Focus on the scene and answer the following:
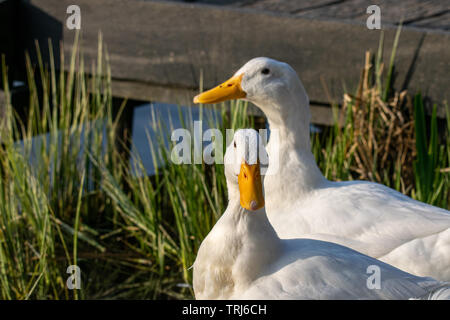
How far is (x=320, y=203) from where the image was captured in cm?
301

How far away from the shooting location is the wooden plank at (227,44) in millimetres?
4020

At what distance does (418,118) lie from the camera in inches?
141

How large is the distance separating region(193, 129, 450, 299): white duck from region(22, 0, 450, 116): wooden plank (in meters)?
1.95

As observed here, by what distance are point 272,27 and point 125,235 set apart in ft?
5.37

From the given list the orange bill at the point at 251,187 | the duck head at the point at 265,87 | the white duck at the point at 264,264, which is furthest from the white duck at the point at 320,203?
the orange bill at the point at 251,187

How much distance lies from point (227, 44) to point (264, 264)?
2.37 meters

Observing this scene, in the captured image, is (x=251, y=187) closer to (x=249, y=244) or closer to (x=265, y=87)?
(x=249, y=244)

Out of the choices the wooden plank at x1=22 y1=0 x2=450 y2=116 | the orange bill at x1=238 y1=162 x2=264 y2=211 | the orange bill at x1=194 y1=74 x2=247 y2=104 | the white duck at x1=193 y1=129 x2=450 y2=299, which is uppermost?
the wooden plank at x1=22 y1=0 x2=450 y2=116

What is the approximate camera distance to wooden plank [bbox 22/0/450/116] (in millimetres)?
4020

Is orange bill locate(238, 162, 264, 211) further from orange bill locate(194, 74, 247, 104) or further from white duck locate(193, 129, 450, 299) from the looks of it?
orange bill locate(194, 74, 247, 104)

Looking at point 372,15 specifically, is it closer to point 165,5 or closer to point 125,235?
point 165,5

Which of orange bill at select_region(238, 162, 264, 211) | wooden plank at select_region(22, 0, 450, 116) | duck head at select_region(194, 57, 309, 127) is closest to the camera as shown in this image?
orange bill at select_region(238, 162, 264, 211)

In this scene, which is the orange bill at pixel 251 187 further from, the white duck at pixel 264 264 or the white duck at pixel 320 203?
the white duck at pixel 320 203

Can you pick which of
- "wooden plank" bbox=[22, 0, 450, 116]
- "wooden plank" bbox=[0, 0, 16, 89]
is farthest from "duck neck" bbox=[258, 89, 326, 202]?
"wooden plank" bbox=[0, 0, 16, 89]
